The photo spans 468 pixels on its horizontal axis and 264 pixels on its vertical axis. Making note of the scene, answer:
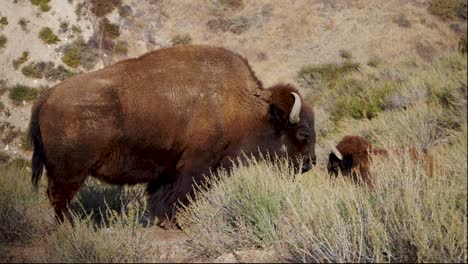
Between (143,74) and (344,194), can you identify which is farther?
(143,74)

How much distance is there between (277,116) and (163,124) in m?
1.68

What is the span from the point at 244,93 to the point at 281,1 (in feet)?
103

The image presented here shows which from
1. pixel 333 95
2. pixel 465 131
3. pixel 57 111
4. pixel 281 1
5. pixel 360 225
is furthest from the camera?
pixel 281 1

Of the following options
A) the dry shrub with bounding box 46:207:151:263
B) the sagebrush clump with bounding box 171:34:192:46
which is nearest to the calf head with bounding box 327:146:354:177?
the dry shrub with bounding box 46:207:151:263

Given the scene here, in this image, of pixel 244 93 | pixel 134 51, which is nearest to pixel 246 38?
pixel 134 51

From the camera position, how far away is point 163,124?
22.3ft

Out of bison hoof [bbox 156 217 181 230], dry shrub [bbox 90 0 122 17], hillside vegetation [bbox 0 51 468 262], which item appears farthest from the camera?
dry shrub [bbox 90 0 122 17]

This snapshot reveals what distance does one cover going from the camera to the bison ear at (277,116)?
24.7ft

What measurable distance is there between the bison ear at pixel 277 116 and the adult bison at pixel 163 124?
0.01 meters

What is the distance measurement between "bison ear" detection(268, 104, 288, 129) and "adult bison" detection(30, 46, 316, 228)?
0.01 meters

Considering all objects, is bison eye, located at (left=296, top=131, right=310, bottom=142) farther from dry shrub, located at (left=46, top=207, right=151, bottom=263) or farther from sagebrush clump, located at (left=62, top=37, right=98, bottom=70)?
sagebrush clump, located at (left=62, top=37, right=98, bottom=70)

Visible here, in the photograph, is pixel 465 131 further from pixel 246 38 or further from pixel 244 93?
pixel 246 38

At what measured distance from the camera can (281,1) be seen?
124ft

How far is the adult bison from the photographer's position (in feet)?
20.7
